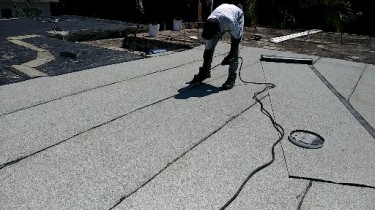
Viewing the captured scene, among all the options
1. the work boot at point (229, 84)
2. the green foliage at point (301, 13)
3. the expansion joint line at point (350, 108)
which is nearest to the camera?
the expansion joint line at point (350, 108)

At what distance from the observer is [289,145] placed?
10.2ft

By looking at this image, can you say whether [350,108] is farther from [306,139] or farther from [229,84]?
[229,84]

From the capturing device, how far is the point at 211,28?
4227mm

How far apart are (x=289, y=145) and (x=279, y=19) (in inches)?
435

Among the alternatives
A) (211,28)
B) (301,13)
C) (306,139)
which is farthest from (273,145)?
(301,13)

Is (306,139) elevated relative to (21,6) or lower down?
lower down

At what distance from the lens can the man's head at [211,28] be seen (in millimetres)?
4203

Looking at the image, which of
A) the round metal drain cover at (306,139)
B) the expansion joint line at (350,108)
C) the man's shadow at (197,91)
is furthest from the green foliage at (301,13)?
the round metal drain cover at (306,139)

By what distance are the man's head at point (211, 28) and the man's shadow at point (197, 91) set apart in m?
0.88

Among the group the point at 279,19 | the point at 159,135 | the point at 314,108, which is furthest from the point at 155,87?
the point at 279,19

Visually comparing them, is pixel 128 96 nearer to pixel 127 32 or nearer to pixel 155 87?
pixel 155 87

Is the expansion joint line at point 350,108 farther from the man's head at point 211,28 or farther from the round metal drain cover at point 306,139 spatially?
the man's head at point 211,28

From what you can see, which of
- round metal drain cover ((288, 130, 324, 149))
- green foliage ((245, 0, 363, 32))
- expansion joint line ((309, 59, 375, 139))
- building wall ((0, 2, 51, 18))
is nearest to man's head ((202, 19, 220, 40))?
round metal drain cover ((288, 130, 324, 149))

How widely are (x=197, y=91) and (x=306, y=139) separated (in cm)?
195
